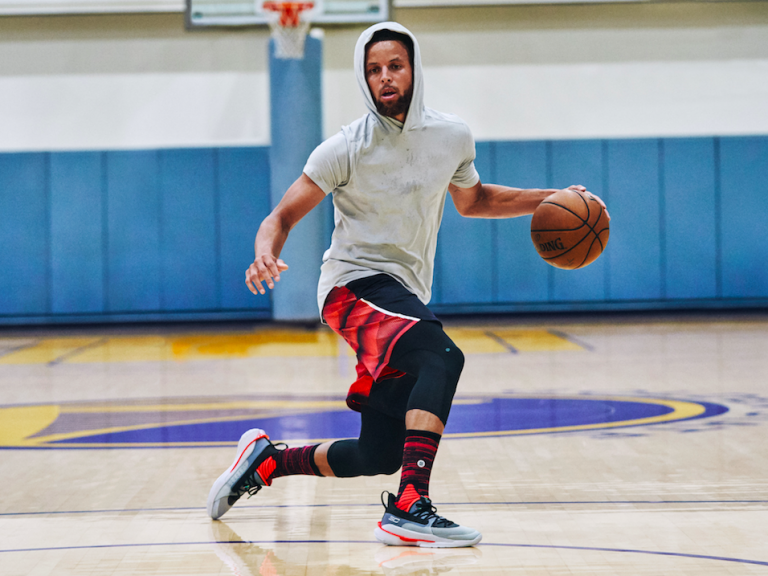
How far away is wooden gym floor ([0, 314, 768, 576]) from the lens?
6.90ft

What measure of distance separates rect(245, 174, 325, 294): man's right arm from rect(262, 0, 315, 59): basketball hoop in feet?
22.2

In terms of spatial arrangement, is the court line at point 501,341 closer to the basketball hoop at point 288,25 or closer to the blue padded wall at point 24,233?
the basketball hoop at point 288,25

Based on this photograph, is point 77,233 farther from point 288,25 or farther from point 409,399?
point 409,399

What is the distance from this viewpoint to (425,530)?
6.96 feet

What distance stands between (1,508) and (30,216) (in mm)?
7798

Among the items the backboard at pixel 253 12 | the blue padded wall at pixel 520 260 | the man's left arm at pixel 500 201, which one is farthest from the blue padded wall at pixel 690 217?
the man's left arm at pixel 500 201

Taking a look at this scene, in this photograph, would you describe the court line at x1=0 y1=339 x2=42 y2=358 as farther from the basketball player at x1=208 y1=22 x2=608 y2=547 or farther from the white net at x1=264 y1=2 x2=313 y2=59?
the basketball player at x1=208 y1=22 x2=608 y2=547

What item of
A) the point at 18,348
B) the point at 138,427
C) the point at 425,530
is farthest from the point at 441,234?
the point at 425,530

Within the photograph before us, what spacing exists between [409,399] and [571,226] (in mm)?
900

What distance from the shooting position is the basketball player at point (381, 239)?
89.2 inches

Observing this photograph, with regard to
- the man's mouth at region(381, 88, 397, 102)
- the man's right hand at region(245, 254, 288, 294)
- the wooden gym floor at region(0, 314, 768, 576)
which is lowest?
the wooden gym floor at region(0, 314, 768, 576)

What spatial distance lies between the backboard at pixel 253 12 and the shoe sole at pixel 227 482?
6817mm

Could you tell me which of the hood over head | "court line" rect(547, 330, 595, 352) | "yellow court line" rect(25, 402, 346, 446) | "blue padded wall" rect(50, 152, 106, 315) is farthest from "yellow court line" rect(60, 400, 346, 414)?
"blue padded wall" rect(50, 152, 106, 315)

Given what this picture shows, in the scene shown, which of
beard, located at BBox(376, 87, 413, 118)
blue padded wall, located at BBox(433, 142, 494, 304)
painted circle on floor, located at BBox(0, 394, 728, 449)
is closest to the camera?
beard, located at BBox(376, 87, 413, 118)
